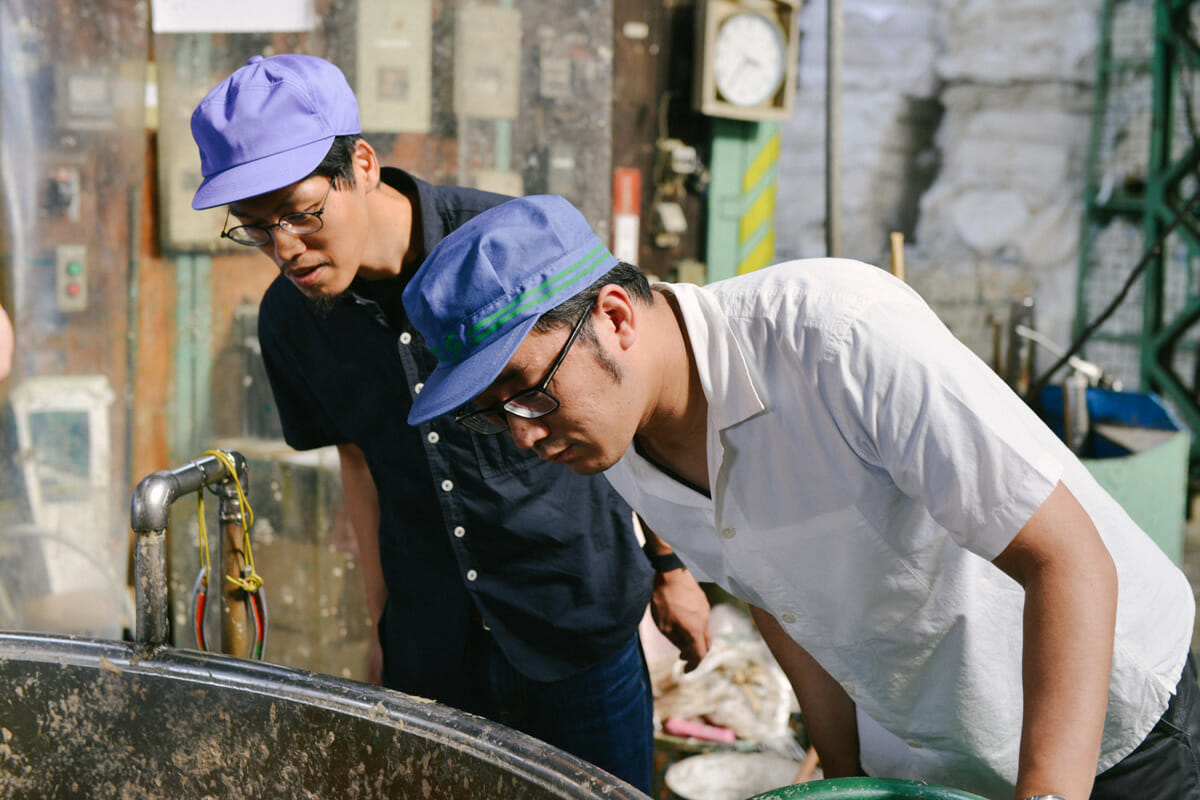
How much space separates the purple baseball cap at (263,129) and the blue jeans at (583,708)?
823 millimetres

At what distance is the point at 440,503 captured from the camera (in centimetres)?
161

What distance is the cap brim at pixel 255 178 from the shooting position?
1.41 meters

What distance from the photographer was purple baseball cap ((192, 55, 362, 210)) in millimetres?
1418

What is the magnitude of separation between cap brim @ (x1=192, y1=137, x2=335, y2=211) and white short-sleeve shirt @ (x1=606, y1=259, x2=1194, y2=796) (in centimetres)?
63

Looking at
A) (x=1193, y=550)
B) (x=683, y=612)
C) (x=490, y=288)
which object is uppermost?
(x=490, y=288)

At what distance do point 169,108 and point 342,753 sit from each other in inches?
83.0

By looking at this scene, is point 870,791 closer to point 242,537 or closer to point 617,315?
point 617,315

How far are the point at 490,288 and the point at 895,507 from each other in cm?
49

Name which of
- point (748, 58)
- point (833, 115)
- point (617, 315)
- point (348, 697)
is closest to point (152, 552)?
point (348, 697)

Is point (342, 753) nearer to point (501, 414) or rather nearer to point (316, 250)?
point (501, 414)

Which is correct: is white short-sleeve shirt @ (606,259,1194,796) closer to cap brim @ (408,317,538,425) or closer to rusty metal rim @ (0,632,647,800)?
cap brim @ (408,317,538,425)

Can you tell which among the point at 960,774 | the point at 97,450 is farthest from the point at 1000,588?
the point at 97,450

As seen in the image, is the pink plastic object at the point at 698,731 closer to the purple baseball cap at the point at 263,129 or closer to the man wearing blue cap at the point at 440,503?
the man wearing blue cap at the point at 440,503

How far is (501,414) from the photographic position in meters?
1.09
